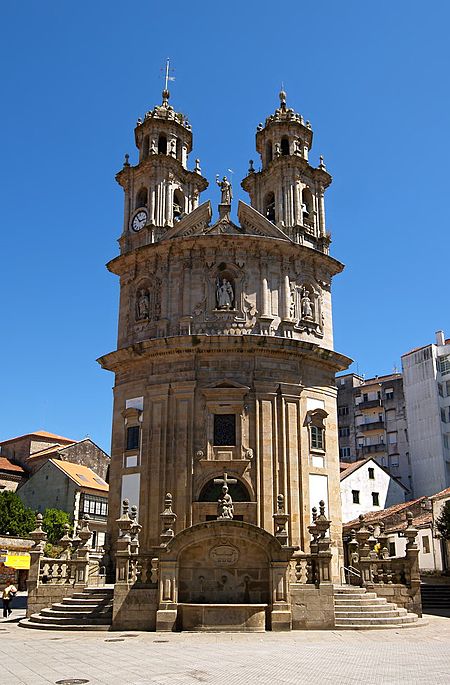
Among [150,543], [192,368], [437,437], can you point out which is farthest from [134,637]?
[437,437]

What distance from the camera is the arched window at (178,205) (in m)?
37.0

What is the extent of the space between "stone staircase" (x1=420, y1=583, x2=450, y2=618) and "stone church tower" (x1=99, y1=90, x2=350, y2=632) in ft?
22.0

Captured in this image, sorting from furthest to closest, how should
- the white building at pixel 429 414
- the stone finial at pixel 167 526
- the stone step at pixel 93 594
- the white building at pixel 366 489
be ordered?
the white building at pixel 429 414 → the white building at pixel 366 489 → the stone step at pixel 93 594 → the stone finial at pixel 167 526

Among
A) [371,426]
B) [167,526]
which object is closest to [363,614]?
[167,526]

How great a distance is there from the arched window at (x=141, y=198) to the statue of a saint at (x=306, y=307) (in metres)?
9.82

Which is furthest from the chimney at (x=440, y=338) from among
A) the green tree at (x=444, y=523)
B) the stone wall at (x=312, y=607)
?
the stone wall at (x=312, y=607)

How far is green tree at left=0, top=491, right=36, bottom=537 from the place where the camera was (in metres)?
52.2

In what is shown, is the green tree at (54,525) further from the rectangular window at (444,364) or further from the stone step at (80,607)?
the rectangular window at (444,364)

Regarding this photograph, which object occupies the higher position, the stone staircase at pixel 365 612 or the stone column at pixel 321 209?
the stone column at pixel 321 209

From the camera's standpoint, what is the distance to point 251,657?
16.5 meters

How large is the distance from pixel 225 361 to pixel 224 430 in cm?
297

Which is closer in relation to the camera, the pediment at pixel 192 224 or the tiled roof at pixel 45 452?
the pediment at pixel 192 224

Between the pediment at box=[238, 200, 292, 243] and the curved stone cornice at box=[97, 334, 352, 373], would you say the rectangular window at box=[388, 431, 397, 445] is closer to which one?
the curved stone cornice at box=[97, 334, 352, 373]

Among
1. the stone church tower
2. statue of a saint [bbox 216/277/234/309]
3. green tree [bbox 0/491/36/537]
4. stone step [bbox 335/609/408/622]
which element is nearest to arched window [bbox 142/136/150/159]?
the stone church tower
